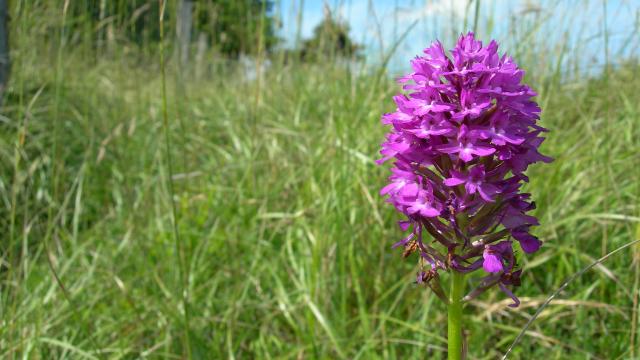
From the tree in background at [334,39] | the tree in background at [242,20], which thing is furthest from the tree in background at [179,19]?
the tree in background at [334,39]

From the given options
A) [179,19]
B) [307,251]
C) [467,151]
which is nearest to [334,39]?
[179,19]

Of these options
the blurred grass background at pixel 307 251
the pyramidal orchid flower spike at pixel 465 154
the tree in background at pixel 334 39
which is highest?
the tree in background at pixel 334 39

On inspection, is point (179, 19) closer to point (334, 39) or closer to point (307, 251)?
point (334, 39)

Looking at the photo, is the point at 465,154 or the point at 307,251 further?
the point at 307,251

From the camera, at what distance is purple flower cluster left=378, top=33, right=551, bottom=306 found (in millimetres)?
1184

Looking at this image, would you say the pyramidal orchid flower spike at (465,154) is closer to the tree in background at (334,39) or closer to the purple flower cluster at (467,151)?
the purple flower cluster at (467,151)

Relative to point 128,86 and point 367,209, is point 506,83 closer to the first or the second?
point 367,209

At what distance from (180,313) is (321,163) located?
3.96 ft

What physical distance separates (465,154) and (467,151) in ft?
0.03

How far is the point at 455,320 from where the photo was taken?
1250 mm

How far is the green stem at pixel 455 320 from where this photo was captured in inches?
48.8

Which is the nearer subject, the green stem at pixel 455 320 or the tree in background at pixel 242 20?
the green stem at pixel 455 320

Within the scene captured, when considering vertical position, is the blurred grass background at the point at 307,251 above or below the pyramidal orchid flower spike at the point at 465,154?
below

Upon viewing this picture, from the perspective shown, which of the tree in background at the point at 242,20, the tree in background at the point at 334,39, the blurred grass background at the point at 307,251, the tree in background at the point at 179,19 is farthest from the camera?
the tree in background at the point at 242,20
